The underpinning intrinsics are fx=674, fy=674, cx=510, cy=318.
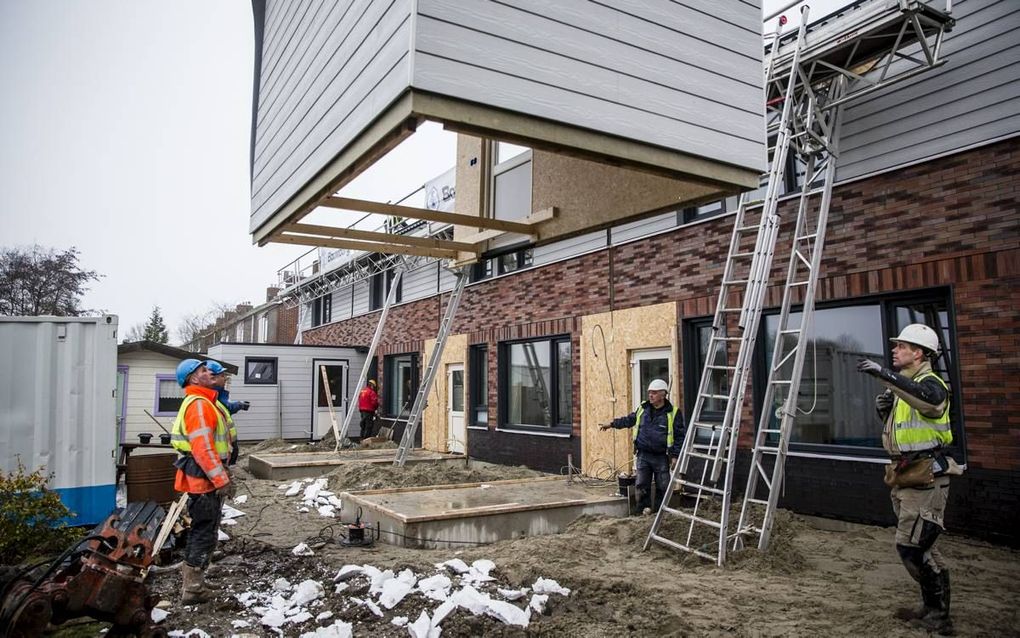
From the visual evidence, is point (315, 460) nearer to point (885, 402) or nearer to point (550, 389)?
point (550, 389)

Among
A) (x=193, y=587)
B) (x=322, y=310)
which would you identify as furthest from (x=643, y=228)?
(x=322, y=310)

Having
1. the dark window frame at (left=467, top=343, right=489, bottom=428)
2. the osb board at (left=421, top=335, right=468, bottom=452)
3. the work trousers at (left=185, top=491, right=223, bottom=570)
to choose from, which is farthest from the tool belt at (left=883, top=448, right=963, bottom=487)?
the osb board at (left=421, top=335, right=468, bottom=452)

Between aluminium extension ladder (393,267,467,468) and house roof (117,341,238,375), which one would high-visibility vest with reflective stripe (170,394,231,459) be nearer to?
aluminium extension ladder (393,267,467,468)

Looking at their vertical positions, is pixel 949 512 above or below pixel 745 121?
below

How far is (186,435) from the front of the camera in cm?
595

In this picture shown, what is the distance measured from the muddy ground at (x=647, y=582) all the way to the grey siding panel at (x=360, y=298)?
1415 cm

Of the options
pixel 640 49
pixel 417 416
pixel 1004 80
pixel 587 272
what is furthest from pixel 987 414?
pixel 417 416

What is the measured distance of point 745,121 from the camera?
5117 mm

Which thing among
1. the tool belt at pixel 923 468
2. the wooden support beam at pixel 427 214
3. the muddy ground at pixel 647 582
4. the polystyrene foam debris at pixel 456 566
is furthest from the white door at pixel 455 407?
the tool belt at pixel 923 468

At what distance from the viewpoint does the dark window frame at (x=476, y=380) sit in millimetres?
15398

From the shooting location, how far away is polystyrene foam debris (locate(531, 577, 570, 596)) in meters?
5.73

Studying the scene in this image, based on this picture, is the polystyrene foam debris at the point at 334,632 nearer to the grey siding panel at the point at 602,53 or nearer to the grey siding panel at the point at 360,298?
the grey siding panel at the point at 602,53

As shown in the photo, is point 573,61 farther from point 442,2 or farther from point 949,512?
point 949,512

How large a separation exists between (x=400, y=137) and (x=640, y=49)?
1794mm
